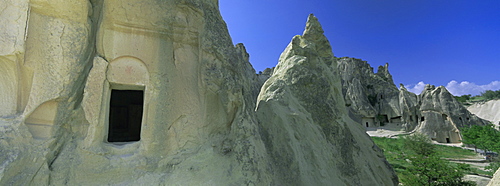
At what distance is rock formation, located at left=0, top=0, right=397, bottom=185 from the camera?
330 centimetres

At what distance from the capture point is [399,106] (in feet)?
108

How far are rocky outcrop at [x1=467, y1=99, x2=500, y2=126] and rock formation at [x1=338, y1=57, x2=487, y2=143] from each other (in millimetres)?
11229

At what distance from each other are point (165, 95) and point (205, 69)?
31.7 inches

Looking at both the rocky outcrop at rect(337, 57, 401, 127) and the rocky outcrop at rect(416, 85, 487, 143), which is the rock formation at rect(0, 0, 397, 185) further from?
the rocky outcrop at rect(337, 57, 401, 127)

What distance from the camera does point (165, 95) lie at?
4043mm

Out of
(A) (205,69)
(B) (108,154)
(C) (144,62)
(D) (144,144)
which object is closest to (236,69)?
(A) (205,69)

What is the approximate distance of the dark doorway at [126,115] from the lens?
831cm

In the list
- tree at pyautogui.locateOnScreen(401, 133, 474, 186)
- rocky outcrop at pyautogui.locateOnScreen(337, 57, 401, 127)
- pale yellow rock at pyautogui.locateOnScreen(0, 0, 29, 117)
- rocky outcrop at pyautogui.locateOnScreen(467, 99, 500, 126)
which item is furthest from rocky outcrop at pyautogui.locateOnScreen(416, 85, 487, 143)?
pale yellow rock at pyautogui.locateOnScreen(0, 0, 29, 117)

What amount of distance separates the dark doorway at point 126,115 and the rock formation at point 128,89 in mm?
4565

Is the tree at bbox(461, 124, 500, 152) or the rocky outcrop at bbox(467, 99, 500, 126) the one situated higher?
the rocky outcrop at bbox(467, 99, 500, 126)

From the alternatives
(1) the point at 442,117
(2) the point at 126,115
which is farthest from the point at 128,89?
(1) the point at 442,117

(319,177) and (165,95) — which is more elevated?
(165,95)

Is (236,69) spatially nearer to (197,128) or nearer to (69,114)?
(197,128)

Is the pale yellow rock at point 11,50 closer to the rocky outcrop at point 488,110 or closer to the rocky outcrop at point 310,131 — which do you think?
the rocky outcrop at point 310,131
